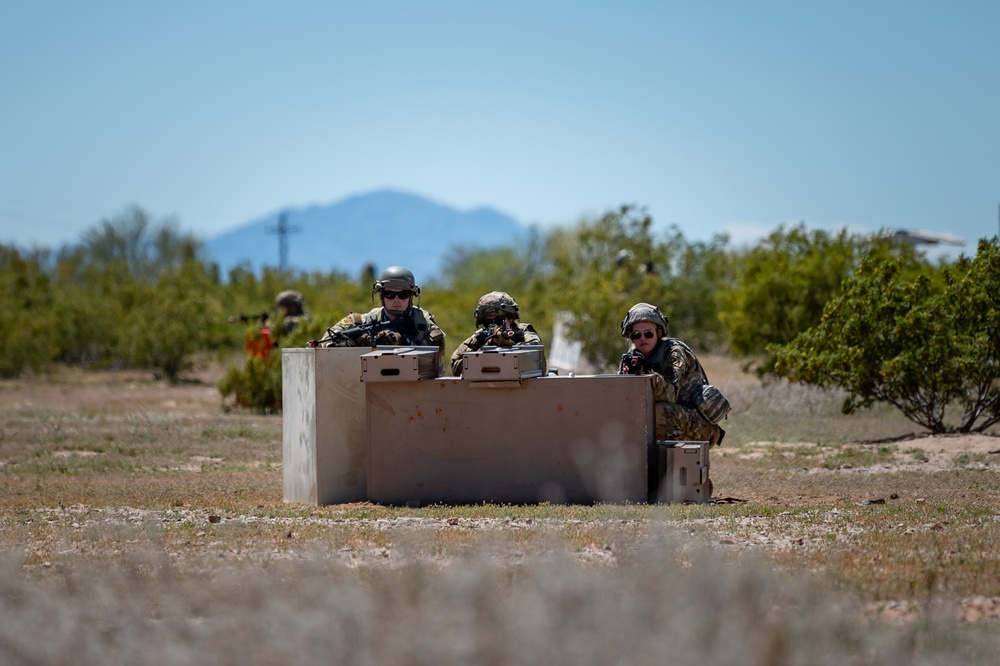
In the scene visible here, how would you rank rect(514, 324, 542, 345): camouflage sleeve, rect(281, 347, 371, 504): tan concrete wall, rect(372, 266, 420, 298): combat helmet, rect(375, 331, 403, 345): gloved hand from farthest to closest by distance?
rect(372, 266, 420, 298): combat helmet < rect(514, 324, 542, 345): camouflage sleeve < rect(375, 331, 403, 345): gloved hand < rect(281, 347, 371, 504): tan concrete wall

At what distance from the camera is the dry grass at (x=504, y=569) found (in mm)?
4871

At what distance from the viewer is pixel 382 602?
5281 millimetres

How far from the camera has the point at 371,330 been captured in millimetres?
11992

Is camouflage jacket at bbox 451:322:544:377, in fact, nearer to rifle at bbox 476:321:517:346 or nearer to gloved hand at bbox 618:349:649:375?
rifle at bbox 476:321:517:346

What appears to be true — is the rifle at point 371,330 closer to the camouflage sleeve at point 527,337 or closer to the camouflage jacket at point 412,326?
the camouflage jacket at point 412,326

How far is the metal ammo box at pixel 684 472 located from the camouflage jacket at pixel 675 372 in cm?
65

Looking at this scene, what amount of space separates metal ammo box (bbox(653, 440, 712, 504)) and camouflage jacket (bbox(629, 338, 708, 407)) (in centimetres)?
65

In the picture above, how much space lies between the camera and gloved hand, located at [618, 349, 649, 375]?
10.9 m

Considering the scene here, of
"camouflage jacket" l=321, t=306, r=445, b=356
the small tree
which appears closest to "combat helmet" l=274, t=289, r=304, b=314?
the small tree

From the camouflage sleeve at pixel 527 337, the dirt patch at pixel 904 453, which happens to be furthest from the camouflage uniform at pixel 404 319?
the dirt patch at pixel 904 453

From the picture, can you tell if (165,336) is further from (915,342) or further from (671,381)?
(671,381)

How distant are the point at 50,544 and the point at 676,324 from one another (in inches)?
967

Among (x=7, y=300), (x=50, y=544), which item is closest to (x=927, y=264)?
(x=50, y=544)

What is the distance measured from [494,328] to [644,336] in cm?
130
